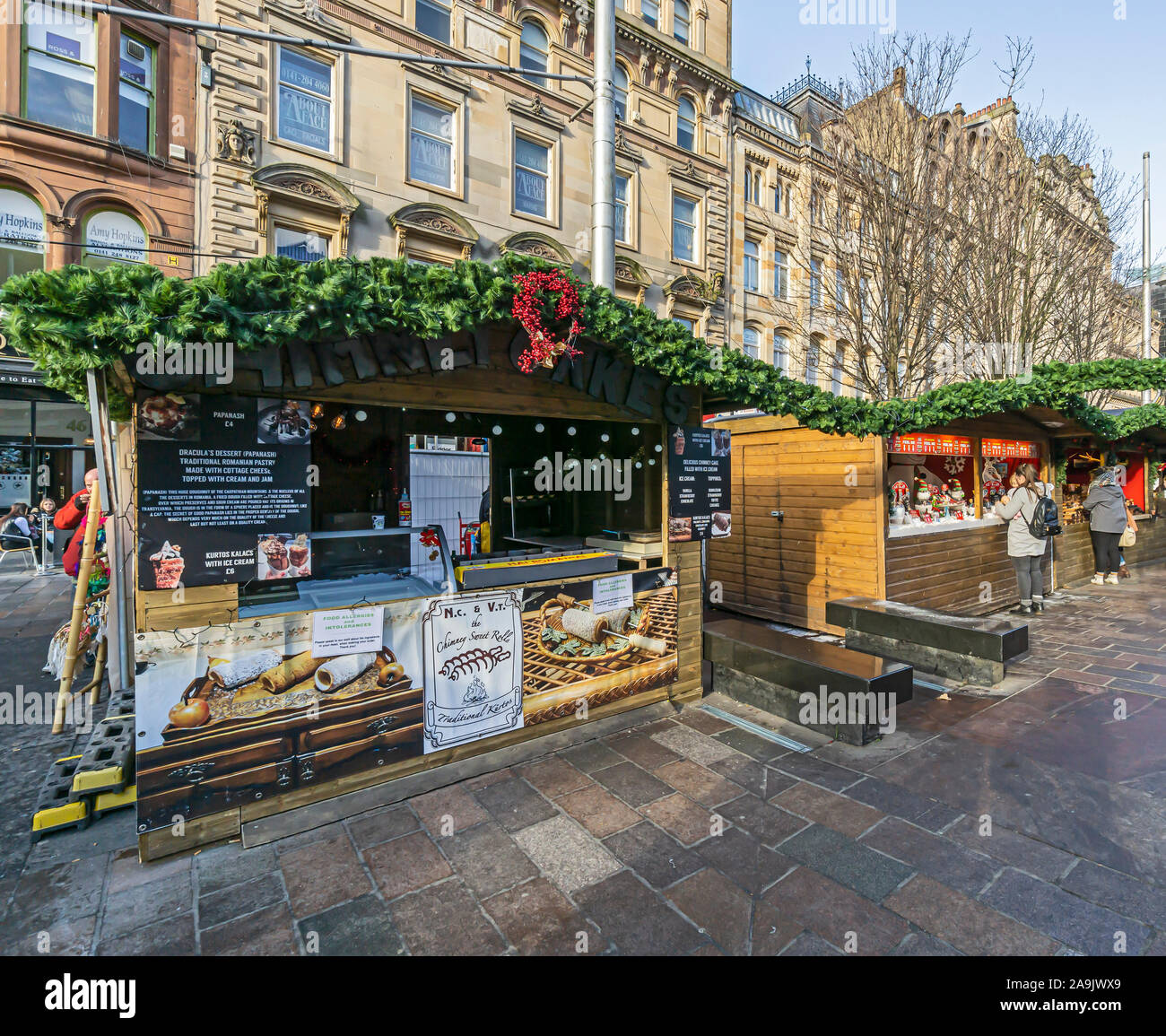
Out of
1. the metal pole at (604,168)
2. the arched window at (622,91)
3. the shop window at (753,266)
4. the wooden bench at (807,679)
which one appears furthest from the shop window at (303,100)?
the shop window at (753,266)

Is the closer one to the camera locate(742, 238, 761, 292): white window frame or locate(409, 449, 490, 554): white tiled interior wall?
locate(409, 449, 490, 554): white tiled interior wall

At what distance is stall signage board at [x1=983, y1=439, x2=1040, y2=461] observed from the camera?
944 centimetres

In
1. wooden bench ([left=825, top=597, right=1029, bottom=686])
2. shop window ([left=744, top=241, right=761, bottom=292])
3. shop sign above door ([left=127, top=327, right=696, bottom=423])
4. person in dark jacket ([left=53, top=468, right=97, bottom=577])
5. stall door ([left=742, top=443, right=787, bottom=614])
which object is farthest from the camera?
shop window ([left=744, top=241, right=761, bottom=292])

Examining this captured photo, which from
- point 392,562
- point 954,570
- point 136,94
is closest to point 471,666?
point 392,562

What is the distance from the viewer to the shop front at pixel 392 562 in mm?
3111

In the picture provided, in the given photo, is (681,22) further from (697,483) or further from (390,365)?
(390,365)

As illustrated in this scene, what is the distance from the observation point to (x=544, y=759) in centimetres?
419

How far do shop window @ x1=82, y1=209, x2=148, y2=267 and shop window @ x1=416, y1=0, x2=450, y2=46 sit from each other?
7.90 metres

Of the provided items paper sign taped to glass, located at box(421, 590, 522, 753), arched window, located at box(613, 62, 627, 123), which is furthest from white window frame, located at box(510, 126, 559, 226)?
paper sign taped to glass, located at box(421, 590, 522, 753)

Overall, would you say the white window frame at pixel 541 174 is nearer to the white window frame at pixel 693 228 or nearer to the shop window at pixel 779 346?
the white window frame at pixel 693 228

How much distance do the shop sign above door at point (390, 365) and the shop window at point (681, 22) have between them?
19.3m

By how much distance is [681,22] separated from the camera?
1791 centimetres

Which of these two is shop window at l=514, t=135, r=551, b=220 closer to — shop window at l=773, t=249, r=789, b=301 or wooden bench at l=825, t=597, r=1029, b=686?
shop window at l=773, t=249, r=789, b=301
